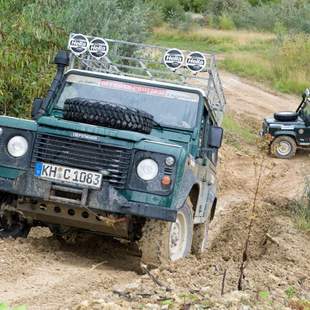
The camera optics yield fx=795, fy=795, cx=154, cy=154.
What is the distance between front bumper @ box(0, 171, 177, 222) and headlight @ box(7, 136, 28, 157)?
0.89ft

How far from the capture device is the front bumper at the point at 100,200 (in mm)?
6141

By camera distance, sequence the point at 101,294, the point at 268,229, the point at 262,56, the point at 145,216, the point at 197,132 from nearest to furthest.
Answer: the point at 101,294 < the point at 145,216 < the point at 197,132 < the point at 268,229 < the point at 262,56

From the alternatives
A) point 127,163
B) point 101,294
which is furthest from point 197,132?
point 101,294

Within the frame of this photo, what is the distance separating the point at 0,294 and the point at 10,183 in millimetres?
1405

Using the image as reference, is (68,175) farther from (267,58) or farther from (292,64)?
(267,58)

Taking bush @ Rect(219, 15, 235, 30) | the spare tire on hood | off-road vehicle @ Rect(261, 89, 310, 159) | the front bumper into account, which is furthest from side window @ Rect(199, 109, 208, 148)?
bush @ Rect(219, 15, 235, 30)

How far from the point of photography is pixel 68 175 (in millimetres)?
6258

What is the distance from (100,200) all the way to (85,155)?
40 cm

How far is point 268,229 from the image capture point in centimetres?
1031

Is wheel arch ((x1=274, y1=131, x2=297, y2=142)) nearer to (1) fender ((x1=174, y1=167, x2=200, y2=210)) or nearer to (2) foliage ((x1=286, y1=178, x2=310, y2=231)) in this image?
(2) foliage ((x1=286, y1=178, x2=310, y2=231))

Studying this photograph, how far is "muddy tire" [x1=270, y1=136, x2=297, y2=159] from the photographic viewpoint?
17.2 metres

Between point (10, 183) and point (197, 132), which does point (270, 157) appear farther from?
point (10, 183)

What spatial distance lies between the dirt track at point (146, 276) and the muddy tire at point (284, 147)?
5963 millimetres

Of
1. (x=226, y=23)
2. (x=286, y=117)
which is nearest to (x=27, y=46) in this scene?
(x=286, y=117)
